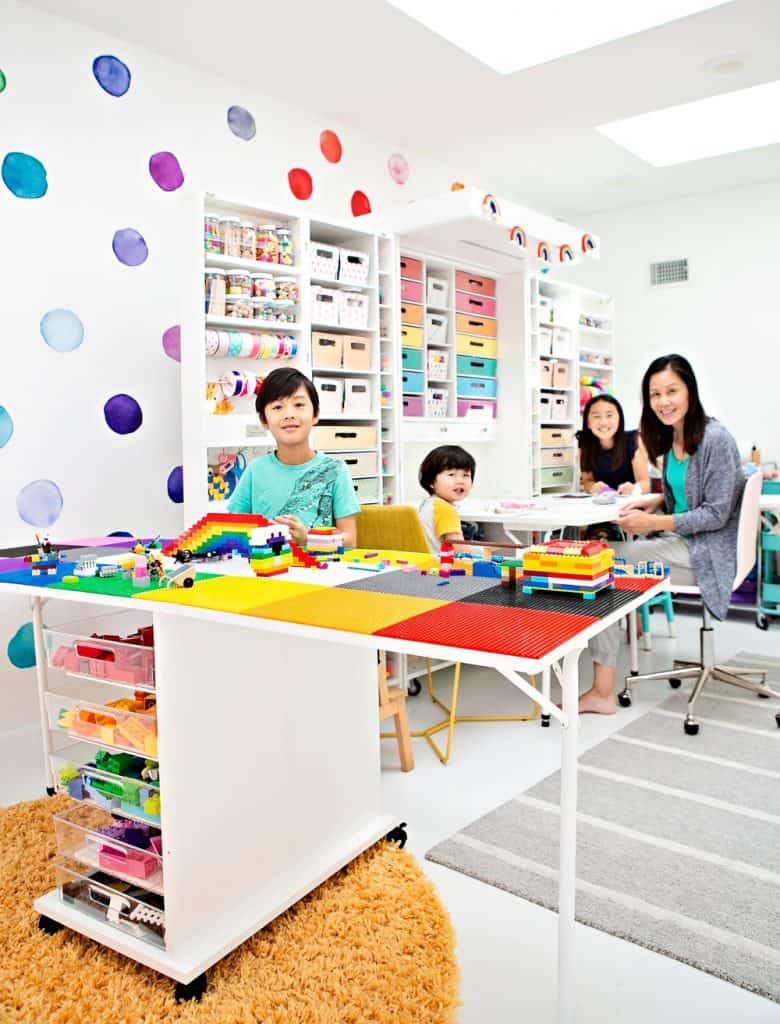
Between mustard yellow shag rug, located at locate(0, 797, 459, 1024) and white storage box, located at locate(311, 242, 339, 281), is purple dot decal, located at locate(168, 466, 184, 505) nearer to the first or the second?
white storage box, located at locate(311, 242, 339, 281)

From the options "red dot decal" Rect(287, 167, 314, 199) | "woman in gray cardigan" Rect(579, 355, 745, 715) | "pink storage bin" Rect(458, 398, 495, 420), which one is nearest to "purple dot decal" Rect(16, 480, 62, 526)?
"red dot decal" Rect(287, 167, 314, 199)

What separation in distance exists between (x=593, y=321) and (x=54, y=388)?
393 cm

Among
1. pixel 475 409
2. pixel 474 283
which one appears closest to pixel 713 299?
pixel 474 283

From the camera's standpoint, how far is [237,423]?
3.34m

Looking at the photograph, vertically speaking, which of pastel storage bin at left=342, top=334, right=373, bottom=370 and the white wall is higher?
the white wall

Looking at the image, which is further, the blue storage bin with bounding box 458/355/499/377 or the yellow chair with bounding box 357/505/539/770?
the blue storage bin with bounding box 458/355/499/377

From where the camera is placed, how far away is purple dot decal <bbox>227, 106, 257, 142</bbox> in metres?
3.88

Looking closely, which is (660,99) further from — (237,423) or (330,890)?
(330,890)

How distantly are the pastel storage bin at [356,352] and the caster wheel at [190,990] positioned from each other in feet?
8.92

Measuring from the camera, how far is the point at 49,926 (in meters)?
1.88

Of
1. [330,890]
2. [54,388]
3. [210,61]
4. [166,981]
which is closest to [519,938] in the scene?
[330,890]

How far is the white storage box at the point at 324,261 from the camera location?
3650 mm

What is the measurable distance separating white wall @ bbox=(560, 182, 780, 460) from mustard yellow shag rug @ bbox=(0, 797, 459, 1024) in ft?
15.7

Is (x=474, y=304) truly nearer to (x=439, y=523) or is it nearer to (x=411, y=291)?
(x=411, y=291)
